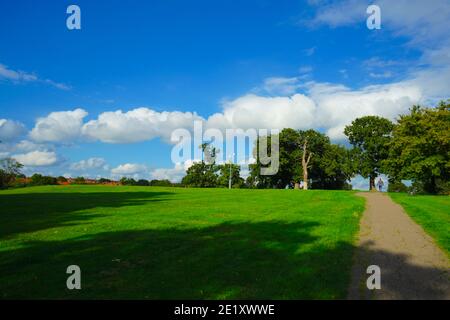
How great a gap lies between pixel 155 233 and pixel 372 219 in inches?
474

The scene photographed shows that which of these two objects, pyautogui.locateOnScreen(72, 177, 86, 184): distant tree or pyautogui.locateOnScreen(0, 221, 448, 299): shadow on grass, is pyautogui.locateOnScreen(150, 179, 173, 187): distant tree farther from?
pyautogui.locateOnScreen(0, 221, 448, 299): shadow on grass

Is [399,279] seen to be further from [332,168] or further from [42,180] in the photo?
[42,180]

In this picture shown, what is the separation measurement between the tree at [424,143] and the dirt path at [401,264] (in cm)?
3549

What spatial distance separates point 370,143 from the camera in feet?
258

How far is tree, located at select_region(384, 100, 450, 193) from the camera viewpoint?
48.1m

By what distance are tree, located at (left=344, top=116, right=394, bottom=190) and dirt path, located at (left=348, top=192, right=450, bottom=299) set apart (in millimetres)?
65105

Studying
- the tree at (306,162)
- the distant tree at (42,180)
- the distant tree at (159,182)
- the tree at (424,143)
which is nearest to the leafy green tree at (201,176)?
the distant tree at (159,182)

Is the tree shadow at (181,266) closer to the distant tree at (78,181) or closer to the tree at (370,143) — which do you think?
the tree at (370,143)

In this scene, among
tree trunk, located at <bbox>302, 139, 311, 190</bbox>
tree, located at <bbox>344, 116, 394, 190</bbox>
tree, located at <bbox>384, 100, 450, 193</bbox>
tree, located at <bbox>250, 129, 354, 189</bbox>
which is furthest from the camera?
tree, located at <bbox>250, 129, 354, 189</bbox>

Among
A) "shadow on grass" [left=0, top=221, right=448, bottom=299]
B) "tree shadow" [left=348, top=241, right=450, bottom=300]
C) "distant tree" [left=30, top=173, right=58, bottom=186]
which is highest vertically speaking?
"distant tree" [left=30, top=173, right=58, bottom=186]

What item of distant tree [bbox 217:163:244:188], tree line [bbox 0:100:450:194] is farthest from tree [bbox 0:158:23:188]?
distant tree [bbox 217:163:244:188]
